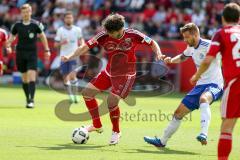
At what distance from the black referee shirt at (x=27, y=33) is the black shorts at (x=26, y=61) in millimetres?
115

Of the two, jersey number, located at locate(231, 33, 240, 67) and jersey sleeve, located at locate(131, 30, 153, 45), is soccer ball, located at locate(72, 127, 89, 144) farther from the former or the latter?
jersey number, located at locate(231, 33, 240, 67)

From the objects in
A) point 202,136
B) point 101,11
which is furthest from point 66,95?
point 202,136

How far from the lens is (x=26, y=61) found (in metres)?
17.7

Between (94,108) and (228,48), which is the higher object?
(228,48)

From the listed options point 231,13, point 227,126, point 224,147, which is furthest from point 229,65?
point 224,147

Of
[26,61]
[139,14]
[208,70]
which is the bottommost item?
[139,14]

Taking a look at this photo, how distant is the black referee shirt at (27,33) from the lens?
17594mm

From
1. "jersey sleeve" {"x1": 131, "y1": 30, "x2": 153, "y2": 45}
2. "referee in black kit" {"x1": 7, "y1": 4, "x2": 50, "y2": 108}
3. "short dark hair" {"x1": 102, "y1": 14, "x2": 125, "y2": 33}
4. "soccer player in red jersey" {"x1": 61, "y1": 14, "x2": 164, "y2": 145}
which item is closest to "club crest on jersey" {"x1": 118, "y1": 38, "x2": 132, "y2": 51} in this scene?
"soccer player in red jersey" {"x1": 61, "y1": 14, "x2": 164, "y2": 145}

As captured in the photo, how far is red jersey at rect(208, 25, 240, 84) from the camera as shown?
8680mm

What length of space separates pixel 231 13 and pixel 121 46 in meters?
3.11

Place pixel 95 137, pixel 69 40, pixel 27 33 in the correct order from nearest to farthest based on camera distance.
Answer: pixel 95 137 < pixel 27 33 < pixel 69 40

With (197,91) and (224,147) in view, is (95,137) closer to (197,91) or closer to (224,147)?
(197,91)

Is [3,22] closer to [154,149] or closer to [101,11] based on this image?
[101,11]

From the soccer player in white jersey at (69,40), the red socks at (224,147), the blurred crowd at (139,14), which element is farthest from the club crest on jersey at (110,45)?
the blurred crowd at (139,14)
